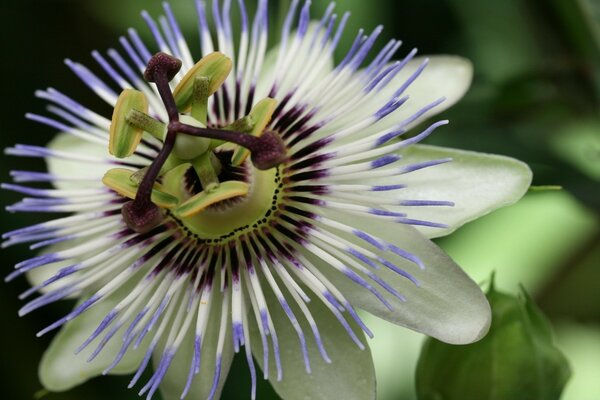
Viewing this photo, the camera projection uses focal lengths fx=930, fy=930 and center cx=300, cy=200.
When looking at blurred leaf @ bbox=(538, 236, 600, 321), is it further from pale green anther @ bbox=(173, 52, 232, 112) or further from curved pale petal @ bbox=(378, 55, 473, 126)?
pale green anther @ bbox=(173, 52, 232, 112)

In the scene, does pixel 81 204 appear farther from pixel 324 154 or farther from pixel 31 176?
pixel 324 154

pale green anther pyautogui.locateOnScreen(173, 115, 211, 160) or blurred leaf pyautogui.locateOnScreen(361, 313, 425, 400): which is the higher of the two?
pale green anther pyautogui.locateOnScreen(173, 115, 211, 160)

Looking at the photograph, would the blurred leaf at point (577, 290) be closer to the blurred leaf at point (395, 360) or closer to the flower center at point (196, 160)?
the blurred leaf at point (395, 360)

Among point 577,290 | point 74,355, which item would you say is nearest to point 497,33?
point 577,290

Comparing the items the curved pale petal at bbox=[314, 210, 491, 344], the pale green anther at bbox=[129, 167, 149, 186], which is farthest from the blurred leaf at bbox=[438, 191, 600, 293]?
the pale green anther at bbox=[129, 167, 149, 186]

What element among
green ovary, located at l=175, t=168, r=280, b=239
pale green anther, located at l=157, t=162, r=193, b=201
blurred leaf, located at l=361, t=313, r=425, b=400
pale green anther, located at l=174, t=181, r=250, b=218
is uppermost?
pale green anther, located at l=157, t=162, r=193, b=201

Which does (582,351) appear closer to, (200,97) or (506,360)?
(506,360)

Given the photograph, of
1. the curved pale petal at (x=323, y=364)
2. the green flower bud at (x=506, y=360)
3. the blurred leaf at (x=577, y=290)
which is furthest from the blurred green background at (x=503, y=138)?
the curved pale petal at (x=323, y=364)

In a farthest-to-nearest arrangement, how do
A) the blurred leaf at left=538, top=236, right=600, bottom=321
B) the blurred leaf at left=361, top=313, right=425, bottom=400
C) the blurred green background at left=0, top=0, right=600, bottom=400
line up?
1. the blurred leaf at left=538, top=236, right=600, bottom=321
2. the blurred green background at left=0, top=0, right=600, bottom=400
3. the blurred leaf at left=361, top=313, right=425, bottom=400
